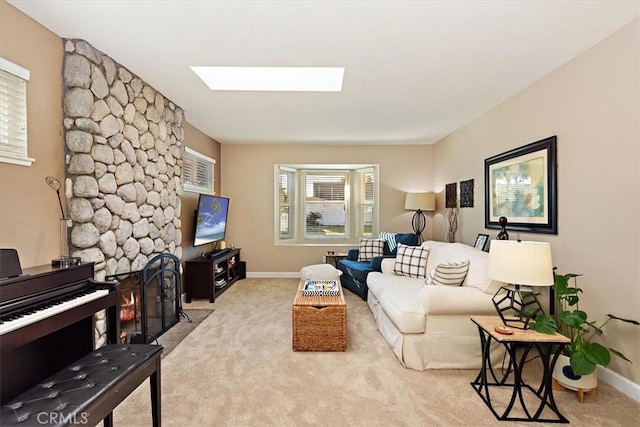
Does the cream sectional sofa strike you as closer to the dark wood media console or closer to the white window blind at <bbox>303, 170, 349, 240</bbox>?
the dark wood media console

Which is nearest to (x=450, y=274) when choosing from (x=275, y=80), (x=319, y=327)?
(x=319, y=327)

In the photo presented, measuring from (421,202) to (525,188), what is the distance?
2.44 m

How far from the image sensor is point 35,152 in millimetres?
2191

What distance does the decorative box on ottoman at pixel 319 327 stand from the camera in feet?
9.76

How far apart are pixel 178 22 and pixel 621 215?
131 inches

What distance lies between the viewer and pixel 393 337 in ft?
9.68

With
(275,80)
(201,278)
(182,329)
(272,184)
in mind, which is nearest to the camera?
(275,80)

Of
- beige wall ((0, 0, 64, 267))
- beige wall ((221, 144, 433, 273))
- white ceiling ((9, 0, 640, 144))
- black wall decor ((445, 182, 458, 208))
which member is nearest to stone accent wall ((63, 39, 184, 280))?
beige wall ((0, 0, 64, 267))

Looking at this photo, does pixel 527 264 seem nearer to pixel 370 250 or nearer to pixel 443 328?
pixel 443 328

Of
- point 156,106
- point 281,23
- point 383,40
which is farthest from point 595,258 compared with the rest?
point 156,106

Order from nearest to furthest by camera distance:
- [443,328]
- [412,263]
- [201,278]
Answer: [443,328]
[412,263]
[201,278]

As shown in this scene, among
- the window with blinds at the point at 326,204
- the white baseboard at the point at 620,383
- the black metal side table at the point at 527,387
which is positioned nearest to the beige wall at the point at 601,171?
the white baseboard at the point at 620,383

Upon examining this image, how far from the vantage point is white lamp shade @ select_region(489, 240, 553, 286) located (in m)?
2.04

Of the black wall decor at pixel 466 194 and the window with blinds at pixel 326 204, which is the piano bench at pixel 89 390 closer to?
the black wall decor at pixel 466 194
